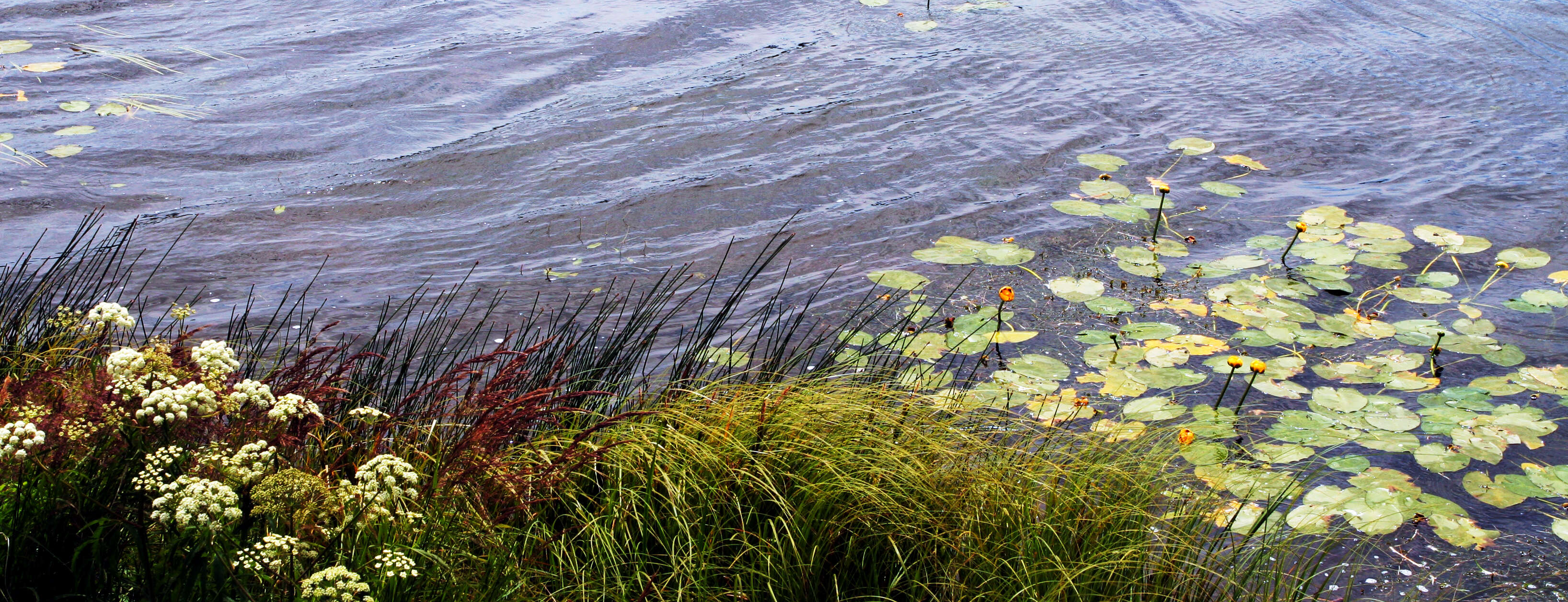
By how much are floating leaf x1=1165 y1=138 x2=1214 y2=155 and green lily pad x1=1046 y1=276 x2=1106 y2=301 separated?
1.81m

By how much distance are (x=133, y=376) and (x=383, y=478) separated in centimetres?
40

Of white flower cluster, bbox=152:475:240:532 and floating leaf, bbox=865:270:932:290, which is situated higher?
white flower cluster, bbox=152:475:240:532

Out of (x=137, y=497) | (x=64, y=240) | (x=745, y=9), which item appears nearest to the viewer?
(x=137, y=497)

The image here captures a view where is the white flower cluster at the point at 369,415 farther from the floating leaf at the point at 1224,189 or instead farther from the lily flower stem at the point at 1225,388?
the floating leaf at the point at 1224,189

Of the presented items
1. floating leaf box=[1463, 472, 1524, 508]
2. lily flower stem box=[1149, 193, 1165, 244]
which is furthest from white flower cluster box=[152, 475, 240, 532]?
lily flower stem box=[1149, 193, 1165, 244]

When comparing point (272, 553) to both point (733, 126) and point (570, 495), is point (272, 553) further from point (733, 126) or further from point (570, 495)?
point (733, 126)

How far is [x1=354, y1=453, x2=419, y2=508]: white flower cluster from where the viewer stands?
5.54ft

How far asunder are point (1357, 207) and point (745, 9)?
4576 millimetres

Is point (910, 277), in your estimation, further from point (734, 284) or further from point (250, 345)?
point (250, 345)

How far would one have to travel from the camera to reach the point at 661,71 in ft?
23.4

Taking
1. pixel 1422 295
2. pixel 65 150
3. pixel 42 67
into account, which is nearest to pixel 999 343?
pixel 1422 295

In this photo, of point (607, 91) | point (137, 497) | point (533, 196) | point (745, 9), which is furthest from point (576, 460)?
point (745, 9)

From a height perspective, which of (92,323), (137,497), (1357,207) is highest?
(137,497)

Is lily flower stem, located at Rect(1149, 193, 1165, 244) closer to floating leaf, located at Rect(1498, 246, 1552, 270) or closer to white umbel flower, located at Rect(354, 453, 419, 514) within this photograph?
floating leaf, located at Rect(1498, 246, 1552, 270)
